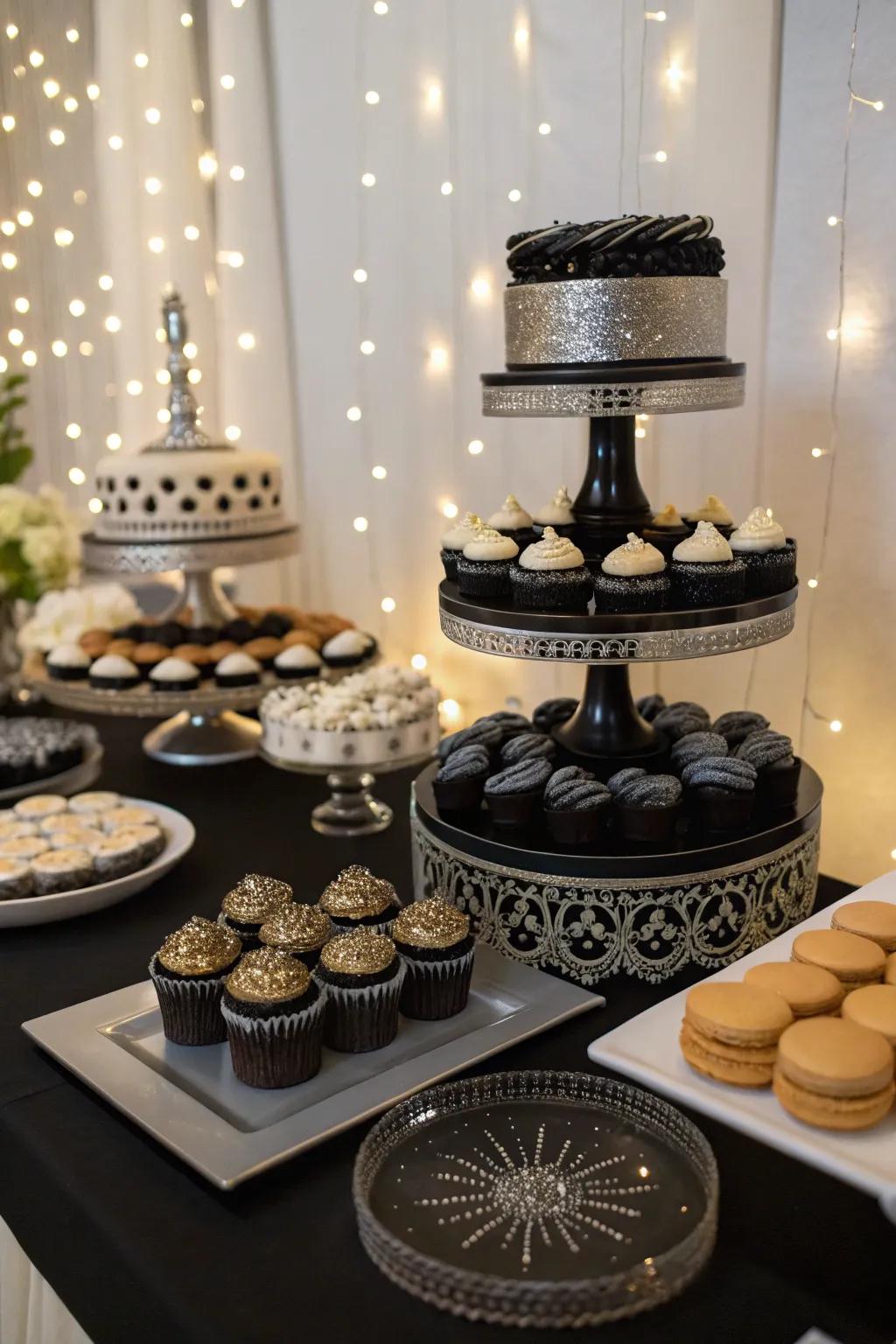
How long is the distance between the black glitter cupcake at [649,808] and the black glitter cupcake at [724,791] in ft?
0.08

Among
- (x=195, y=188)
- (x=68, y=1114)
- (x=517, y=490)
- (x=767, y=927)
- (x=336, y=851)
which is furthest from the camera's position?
(x=195, y=188)

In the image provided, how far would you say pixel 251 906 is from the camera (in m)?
1.05

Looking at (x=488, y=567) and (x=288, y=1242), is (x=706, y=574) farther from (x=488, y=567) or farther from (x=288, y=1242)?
(x=288, y=1242)

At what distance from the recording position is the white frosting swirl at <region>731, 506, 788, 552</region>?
1.05 meters

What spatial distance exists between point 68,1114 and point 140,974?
22cm

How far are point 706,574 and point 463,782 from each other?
303mm

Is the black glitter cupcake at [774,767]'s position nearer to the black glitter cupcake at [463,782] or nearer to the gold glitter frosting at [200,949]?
the black glitter cupcake at [463,782]

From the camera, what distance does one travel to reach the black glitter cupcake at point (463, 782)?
113 cm

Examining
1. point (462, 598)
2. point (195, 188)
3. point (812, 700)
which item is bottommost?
point (812, 700)

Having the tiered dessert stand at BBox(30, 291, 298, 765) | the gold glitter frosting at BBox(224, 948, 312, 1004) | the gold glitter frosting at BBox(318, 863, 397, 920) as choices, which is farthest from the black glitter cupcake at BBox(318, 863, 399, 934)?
the tiered dessert stand at BBox(30, 291, 298, 765)

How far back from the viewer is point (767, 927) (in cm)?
109

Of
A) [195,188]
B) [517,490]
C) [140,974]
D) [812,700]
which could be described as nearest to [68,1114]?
[140,974]

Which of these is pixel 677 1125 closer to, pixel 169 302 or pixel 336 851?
pixel 336 851

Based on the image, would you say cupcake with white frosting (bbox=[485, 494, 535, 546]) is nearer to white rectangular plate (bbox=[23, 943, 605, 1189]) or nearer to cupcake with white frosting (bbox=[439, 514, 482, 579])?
cupcake with white frosting (bbox=[439, 514, 482, 579])
